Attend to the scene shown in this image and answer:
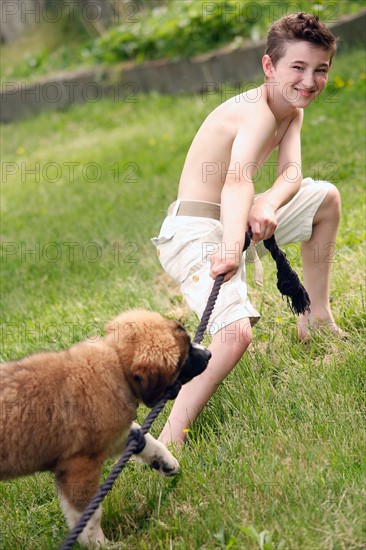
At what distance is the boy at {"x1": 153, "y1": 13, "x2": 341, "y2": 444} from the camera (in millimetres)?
3695

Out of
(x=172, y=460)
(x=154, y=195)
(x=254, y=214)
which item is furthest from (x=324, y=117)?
(x=172, y=460)

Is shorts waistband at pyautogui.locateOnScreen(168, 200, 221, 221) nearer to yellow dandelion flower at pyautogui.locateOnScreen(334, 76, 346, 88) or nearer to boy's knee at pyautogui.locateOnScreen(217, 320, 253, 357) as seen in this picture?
boy's knee at pyautogui.locateOnScreen(217, 320, 253, 357)

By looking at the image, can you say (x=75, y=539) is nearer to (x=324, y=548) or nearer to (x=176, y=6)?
(x=324, y=548)

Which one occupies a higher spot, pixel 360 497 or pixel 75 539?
pixel 360 497

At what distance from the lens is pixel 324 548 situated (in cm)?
272

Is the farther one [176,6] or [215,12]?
[176,6]

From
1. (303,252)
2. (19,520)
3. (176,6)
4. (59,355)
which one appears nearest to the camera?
(59,355)

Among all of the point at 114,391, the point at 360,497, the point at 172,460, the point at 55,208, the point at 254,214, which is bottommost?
the point at 55,208

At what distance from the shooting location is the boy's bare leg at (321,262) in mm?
4285

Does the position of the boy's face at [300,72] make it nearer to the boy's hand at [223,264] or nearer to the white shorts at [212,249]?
the white shorts at [212,249]

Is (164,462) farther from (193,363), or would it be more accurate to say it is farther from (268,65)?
(268,65)

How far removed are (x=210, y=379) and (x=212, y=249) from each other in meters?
0.61

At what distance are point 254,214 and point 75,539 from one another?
1.64 meters

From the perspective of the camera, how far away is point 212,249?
3.89m
